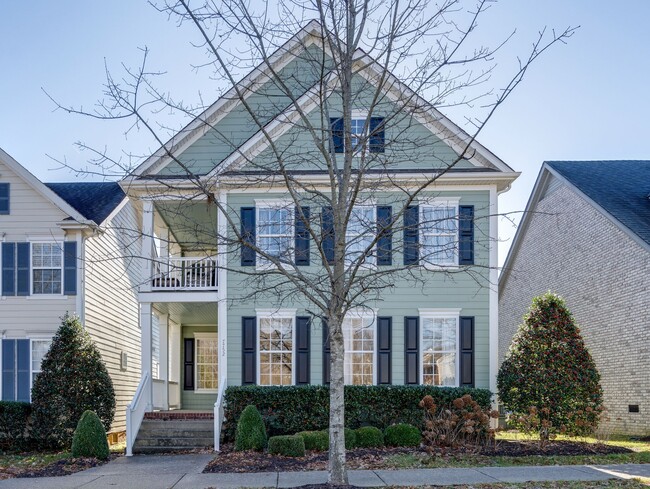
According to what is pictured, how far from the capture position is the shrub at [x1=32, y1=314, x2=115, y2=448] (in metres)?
16.7

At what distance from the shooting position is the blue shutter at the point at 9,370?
18.5m

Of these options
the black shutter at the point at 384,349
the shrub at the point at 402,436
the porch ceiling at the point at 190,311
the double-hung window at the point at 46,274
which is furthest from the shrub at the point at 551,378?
the double-hung window at the point at 46,274

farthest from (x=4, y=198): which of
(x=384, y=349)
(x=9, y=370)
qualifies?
(x=384, y=349)

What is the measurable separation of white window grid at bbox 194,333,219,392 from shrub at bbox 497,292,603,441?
8.58 metres

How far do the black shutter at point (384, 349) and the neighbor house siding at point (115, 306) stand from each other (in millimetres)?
6422

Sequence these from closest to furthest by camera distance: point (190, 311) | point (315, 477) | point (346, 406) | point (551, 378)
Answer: point (315, 477) → point (551, 378) → point (346, 406) → point (190, 311)

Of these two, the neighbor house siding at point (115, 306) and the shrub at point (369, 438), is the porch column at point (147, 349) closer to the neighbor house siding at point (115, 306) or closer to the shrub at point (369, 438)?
the neighbor house siding at point (115, 306)

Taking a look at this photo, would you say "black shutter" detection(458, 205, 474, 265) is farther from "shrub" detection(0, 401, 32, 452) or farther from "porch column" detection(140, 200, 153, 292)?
"shrub" detection(0, 401, 32, 452)

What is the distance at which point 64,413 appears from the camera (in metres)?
16.7

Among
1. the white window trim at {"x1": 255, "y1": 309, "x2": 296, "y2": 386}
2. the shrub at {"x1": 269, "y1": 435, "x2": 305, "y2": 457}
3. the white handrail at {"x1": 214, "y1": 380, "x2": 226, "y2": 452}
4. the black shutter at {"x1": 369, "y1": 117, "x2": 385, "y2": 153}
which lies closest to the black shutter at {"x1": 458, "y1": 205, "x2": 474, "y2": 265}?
the black shutter at {"x1": 369, "y1": 117, "x2": 385, "y2": 153}

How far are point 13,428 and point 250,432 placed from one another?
5883 mm

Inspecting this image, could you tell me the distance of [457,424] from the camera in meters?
15.1

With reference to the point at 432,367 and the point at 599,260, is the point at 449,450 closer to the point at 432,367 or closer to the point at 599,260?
the point at 432,367

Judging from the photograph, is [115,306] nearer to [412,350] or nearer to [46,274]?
[46,274]
